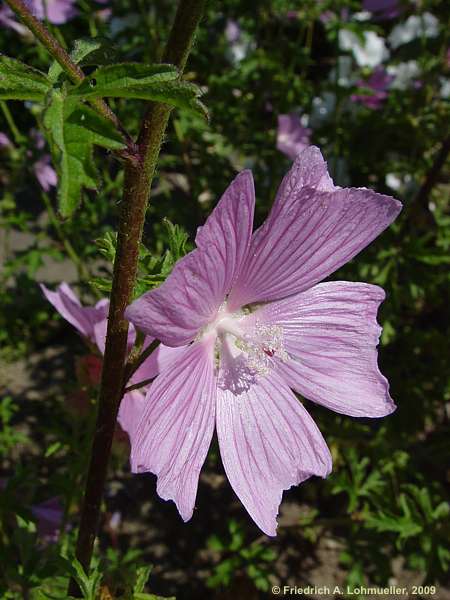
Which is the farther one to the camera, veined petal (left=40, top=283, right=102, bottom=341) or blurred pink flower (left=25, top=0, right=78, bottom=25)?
blurred pink flower (left=25, top=0, right=78, bottom=25)

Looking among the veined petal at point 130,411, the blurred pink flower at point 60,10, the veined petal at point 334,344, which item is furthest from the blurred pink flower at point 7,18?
the veined petal at point 334,344

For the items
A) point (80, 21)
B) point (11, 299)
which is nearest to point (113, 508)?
point (11, 299)

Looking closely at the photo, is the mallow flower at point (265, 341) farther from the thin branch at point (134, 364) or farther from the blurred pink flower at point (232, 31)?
the blurred pink flower at point (232, 31)

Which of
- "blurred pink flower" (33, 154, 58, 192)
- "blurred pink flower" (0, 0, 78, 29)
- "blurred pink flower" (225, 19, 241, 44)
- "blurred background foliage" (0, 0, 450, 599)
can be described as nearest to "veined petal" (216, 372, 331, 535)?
"blurred background foliage" (0, 0, 450, 599)

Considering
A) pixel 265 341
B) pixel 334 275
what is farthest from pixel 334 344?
pixel 334 275

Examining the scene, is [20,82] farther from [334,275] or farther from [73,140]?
[334,275]

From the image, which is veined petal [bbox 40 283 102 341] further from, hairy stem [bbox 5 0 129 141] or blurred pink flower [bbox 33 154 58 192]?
blurred pink flower [bbox 33 154 58 192]
